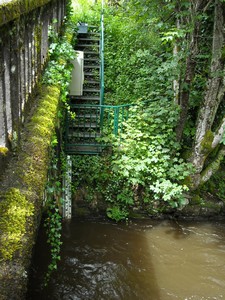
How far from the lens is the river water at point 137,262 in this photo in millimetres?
5273

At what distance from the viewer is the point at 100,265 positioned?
583cm

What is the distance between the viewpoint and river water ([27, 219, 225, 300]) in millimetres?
5273

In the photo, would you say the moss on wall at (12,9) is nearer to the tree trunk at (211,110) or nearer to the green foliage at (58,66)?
the green foliage at (58,66)

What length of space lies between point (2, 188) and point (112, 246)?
16.3ft

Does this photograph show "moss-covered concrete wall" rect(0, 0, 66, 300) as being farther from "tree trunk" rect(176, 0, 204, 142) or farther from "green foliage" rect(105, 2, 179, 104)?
"green foliage" rect(105, 2, 179, 104)

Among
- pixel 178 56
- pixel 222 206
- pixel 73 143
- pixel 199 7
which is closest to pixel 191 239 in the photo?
pixel 222 206

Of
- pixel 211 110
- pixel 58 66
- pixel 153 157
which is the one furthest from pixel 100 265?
pixel 211 110

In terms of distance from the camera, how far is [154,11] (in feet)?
22.1

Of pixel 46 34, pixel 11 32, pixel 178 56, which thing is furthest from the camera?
pixel 178 56

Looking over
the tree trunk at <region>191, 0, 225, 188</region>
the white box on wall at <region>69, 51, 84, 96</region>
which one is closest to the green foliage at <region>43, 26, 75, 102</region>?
the white box on wall at <region>69, 51, 84, 96</region>

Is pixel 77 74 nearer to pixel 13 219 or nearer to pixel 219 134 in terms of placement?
pixel 219 134

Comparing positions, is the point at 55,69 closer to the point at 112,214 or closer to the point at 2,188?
the point at 2,188

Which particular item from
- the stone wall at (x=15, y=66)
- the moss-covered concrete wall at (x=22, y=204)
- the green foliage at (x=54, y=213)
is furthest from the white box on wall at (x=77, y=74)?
the moss-covered concrete wall at (x=22, y=204)

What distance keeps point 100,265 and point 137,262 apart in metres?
0.76
